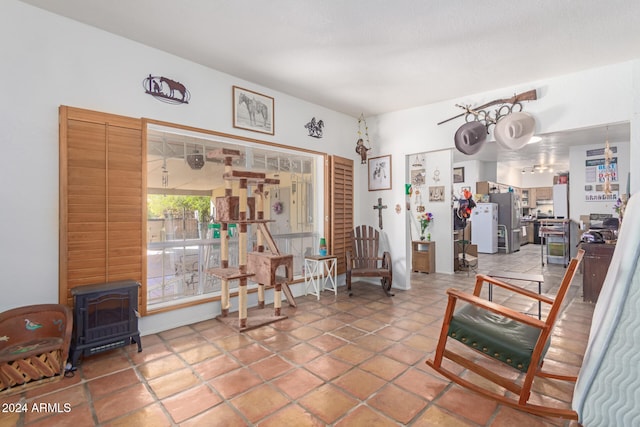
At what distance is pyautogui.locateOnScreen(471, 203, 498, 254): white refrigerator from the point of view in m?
8.28

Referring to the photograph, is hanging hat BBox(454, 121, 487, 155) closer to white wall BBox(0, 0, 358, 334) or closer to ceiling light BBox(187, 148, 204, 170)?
ceiling light BBox(187, 148, 204, 170)

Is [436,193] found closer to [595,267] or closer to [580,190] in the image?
[595,267]

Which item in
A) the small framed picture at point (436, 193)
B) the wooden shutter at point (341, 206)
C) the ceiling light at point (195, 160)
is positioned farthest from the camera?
the small framed picture at point (436, 193)

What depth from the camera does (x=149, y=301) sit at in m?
3.20

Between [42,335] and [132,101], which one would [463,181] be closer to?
[132,101]

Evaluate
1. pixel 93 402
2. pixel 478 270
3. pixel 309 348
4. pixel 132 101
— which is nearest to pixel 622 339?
pixel 309 348

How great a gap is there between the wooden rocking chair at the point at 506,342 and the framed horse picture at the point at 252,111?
9.66ft

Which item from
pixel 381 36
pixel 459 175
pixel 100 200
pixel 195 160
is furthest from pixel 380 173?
pixel 459 175

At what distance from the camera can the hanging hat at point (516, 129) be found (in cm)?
363

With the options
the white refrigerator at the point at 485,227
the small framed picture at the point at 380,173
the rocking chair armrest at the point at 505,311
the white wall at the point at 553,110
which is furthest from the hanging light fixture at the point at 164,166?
the white refrigerator at the point at 485,227

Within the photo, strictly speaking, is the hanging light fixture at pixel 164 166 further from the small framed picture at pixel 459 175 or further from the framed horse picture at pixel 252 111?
the small framed picture at pixel 459 175

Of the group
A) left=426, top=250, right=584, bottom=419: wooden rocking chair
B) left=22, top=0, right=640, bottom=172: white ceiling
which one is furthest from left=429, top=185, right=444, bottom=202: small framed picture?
left=426, top=250, right=584, bottom=419: wooden rocking chair

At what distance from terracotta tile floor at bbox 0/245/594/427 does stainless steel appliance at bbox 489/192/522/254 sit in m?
5.61

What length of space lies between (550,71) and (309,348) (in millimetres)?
3909
